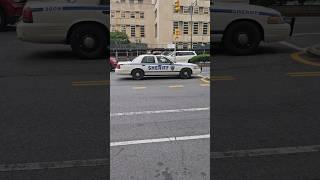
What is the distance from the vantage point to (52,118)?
6621 millimetres

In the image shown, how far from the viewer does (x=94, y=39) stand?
32.4 ft

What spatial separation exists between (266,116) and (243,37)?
3.25 m

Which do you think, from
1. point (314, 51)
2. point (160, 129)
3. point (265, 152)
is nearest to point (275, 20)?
point (314, 51)

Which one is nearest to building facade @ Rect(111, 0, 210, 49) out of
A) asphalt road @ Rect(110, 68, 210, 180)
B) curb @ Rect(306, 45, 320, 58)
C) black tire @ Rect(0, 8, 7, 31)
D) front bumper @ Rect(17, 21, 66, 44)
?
asphalt road @ Rect(110, 68, 210, 180)

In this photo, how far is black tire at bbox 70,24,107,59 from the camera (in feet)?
32.1

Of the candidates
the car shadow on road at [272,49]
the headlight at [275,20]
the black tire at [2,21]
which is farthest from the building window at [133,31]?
the black tire at [2,21]

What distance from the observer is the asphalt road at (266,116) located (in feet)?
16.0

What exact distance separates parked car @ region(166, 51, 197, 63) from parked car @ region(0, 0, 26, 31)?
11.5m

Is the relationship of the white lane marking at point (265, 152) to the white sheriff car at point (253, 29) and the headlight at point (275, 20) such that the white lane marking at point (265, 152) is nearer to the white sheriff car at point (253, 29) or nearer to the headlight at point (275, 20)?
the white sheriff car at point (253, 29)

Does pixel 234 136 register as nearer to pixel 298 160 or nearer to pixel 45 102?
pixel 298 160

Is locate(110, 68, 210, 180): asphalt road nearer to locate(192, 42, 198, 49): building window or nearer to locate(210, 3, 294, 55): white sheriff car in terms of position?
locate(192, 42, 198, 49): building window

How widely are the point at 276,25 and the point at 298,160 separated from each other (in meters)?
5.39

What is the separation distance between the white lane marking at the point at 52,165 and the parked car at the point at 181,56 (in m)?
2.62

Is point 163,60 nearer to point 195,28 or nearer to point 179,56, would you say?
point 179,56
